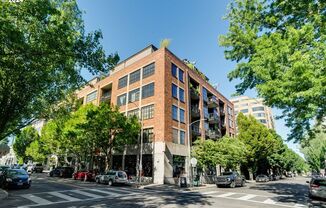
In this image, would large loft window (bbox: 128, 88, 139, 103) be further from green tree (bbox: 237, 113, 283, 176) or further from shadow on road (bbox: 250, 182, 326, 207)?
green tree (bbox: 237, 113, 283, 176)

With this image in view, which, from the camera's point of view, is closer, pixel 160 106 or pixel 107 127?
pixel 107 127

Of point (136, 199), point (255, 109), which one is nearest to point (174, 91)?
point (136, 199)

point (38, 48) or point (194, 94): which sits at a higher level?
point (194, 94)

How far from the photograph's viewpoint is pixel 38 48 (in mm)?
10727

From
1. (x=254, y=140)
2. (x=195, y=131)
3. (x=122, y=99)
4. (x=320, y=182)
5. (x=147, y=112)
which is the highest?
A: (x=122, y=99)

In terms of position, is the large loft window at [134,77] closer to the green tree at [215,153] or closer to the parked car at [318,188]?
the green tree at [215,153]

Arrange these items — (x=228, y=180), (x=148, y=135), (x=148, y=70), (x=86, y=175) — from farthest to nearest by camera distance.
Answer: (x=148, y=70) < (x=148, y=135) < (x=86, y=175) < (x=228, y=180)

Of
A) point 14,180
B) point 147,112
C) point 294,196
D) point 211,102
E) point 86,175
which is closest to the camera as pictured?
point 14,180

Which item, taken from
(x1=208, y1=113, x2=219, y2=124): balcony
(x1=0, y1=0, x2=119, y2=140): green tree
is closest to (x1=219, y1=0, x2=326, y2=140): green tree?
(x1=0, y1=0, x2=119, y2=140): green tree

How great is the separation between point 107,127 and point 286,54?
23244mm

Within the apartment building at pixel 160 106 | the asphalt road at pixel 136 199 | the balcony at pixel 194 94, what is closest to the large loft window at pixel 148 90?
the apartment building at pixel 160 106

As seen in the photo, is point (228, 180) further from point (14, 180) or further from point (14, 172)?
point (14, 172)

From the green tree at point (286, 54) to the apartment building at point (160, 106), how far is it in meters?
15.8

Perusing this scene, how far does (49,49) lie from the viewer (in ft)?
34.3
